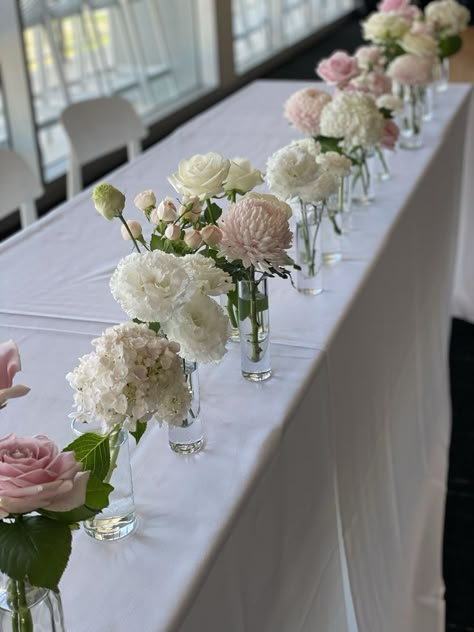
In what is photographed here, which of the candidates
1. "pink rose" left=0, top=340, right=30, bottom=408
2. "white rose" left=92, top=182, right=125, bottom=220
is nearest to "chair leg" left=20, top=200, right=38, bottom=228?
"white rose" left=92, top=182, right=125, bottom=220

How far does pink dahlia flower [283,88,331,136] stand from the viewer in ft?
5.53

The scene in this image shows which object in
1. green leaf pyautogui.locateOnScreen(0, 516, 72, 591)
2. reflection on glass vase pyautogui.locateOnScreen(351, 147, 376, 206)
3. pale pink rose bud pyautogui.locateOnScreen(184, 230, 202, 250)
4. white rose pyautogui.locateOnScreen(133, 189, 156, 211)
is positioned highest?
white rose pyautogui.locateOnScreen(133, 189, 156, 211)

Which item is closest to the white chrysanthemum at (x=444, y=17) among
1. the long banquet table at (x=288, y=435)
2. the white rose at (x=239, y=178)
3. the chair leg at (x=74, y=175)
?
the long banquet table at (x=288, y=435)

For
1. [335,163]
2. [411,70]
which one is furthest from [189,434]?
[411,70]

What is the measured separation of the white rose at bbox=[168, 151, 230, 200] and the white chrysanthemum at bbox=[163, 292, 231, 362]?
0.74ft

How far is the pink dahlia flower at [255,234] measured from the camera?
3.31 feet

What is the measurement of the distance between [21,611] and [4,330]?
78 cm

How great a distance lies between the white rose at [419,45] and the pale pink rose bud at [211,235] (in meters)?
1.53

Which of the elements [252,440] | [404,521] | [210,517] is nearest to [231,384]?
[252,440]

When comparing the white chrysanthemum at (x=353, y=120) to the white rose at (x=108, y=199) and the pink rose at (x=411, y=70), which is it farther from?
the white rose at (x=108, y=199)

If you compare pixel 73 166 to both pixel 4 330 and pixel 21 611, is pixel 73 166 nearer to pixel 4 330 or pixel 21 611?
pixel 4 330

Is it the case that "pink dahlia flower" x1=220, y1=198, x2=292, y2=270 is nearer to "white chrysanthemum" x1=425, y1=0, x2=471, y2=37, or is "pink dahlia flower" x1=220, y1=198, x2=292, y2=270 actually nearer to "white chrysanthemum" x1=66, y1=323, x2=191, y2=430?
"white chrysanthemum" x1=66, y1=323, x2=191, y2=430

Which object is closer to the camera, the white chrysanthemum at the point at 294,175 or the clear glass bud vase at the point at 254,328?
the clear glass bud vase at the point at 254,328

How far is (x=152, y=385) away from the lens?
32.1 inches
